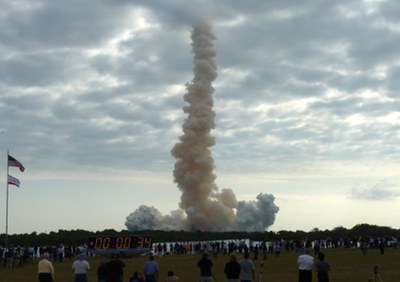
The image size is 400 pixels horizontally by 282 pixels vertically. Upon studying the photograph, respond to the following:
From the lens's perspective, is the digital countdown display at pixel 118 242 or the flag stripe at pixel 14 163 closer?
the flag stripe at pixel 14 163

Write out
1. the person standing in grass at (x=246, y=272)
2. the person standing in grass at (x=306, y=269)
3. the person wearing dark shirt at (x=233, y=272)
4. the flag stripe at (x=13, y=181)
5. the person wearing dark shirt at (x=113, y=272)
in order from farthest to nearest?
the flag stripe at (x=13, y=181), the person standing in grass at (x=306, y=269), the person wearing dark shirt at (x=113, y=272), the person standing in grass at (x=246, y=272), the person wearing dark shirt at (x=233, y=272)

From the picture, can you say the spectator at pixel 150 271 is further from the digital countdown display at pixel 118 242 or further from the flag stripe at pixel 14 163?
the digital countdown display at pixel 118 242

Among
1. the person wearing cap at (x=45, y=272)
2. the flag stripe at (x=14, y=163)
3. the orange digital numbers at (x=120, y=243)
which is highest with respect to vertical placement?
the flag stripe at (x=14, y=163)

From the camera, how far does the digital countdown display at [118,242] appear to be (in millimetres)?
59312

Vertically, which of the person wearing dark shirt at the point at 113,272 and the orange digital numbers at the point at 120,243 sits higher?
the orange digital numbers at the point at 120,243

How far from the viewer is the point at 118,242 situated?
59.9 meters

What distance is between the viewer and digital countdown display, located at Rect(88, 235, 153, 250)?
59312 mm

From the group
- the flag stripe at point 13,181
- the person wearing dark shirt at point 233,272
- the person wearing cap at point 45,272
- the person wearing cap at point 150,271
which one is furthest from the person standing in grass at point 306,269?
the flag stripe at point 13,181

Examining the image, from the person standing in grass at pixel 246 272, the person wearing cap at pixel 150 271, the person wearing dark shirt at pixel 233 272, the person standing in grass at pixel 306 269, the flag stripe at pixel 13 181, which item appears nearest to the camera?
the person wearing dark shirt at pixel 233 272

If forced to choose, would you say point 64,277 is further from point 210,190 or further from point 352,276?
point 210,190

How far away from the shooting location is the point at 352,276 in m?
32.7

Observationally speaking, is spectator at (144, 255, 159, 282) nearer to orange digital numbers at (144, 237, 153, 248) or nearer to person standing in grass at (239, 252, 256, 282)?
person standing in grass at (239, 252, 256, 282)

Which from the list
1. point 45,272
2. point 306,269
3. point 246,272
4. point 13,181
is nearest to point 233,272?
point 246,272

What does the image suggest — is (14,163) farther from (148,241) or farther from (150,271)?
(150,271)
